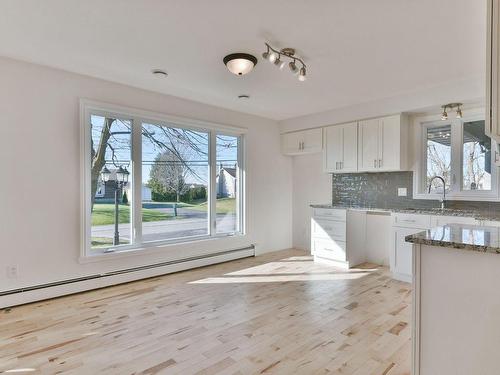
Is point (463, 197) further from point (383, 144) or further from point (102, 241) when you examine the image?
point (102, 241)

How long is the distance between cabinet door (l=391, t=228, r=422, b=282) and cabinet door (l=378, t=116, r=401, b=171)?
0.91m

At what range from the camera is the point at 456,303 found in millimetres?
1532

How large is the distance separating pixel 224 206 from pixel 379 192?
8.06 feet

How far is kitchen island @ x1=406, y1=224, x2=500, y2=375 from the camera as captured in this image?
4.71 feet

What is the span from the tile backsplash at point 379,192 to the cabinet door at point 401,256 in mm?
688

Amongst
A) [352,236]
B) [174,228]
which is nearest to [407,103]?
[352,236]

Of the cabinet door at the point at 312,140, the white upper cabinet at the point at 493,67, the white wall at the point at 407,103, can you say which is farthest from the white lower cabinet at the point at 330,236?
the white upper cabinet at the point at 493,67

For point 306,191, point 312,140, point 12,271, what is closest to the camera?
point 12,271

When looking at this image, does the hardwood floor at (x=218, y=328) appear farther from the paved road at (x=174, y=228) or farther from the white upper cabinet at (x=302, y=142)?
the white upper cabinet at (x=302, y=142)

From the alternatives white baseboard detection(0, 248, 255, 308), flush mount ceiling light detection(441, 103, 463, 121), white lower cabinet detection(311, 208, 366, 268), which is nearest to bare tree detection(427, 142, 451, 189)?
flush mount ceiling light detection(441, 103, 463, 121)

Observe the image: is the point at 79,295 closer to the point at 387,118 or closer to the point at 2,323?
the point at 2,323

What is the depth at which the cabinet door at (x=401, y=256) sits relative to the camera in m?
3.82

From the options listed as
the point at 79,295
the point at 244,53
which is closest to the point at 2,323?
the point at 79,295

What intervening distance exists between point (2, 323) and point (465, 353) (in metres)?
3.44
